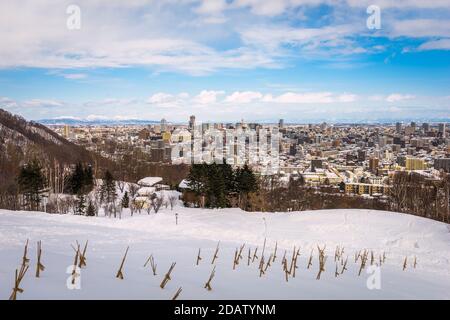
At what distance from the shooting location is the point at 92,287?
11.6 ft

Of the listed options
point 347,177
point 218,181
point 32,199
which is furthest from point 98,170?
point 347,177

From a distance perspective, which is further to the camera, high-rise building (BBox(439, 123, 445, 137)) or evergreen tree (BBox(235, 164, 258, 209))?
high-rise building (BBox(439, 123, 445, 137))

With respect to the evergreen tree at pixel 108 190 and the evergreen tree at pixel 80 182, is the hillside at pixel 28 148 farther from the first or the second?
the evergreen tree at pixel 108 190

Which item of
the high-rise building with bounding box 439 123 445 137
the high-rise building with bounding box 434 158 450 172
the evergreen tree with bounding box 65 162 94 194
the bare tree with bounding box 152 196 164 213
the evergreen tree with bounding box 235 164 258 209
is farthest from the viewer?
the high-rise building with bounding box 439 123 445 137

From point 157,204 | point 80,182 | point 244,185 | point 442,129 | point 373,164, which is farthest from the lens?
point 442,129

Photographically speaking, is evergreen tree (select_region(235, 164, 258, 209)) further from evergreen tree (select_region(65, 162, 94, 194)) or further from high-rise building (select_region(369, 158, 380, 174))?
high-rise building (select_region(369, 158, 380, 174))

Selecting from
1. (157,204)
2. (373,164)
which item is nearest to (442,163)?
(373,164)

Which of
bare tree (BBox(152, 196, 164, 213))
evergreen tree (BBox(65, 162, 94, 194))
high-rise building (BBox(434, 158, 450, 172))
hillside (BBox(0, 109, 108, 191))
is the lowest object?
bare tree (BBox(152, 196, 164, 213))
